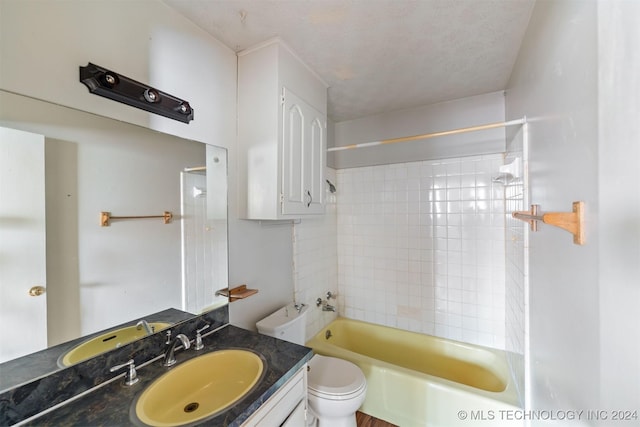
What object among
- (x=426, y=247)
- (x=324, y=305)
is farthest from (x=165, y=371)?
(x=426, y=247)

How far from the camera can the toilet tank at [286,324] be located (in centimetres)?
158

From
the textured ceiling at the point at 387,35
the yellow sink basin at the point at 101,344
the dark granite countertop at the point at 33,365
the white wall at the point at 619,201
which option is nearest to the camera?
the white wall at the point at 619,201

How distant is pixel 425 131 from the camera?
2.30 meters

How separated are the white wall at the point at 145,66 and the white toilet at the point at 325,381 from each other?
15cm

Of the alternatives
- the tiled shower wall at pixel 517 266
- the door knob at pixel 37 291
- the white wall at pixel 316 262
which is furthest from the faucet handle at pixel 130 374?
the tiled shower wall at pixel 517 266

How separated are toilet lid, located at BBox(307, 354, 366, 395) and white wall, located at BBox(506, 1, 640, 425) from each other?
0.94 metres

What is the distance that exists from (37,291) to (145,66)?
1014 millimetres

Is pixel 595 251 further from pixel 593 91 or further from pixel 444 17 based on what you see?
pixel 444 17

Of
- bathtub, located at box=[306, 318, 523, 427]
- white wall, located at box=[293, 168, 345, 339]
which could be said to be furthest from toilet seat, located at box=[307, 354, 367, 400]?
white wall, located at box=[293, 168, 345, 339]

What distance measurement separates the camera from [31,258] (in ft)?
2.64

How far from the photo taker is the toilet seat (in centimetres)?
144

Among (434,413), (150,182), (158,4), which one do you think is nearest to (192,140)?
(150,182)

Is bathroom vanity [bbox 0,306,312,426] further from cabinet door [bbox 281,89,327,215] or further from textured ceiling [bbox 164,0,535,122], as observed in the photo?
textured ceiling [bbox 164,0,535,122]

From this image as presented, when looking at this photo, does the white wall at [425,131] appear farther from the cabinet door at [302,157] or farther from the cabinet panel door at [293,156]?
the cabinet panel door at [293,156]
